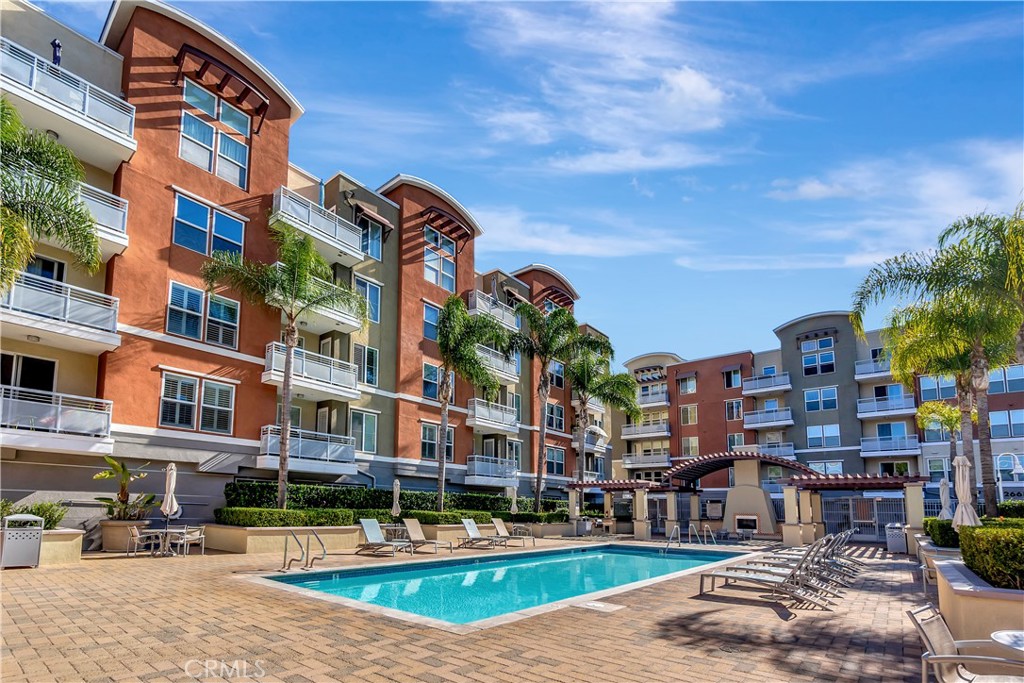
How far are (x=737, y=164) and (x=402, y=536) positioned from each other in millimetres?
16343

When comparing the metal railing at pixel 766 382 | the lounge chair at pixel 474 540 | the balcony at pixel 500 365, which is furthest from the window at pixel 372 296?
the metal railing at pixel 766 382

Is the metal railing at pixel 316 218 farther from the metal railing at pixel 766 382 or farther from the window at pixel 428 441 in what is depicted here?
the metal railing at pixel 766 382

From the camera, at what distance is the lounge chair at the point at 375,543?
61.2 ft

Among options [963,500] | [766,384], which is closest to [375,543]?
[963,500]

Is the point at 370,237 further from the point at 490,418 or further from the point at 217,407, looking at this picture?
the point at 490,418

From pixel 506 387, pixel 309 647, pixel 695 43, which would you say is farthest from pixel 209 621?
pixel 506 387

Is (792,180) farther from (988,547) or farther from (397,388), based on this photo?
(397,388)

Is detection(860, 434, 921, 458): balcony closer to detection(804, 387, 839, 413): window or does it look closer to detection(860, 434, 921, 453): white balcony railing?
detection(860, 434, 921, 453): white balcony railing

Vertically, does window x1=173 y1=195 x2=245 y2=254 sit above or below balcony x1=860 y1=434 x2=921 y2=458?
above

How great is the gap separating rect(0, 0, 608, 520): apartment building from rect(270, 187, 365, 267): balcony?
9 centimetres

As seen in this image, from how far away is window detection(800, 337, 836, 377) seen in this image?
46.2 m

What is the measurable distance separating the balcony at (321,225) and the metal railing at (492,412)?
410 inches

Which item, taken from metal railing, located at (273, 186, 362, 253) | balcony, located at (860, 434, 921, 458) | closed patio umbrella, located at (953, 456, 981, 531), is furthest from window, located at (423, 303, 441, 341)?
balcony, located at (860, 434, 921, 458)

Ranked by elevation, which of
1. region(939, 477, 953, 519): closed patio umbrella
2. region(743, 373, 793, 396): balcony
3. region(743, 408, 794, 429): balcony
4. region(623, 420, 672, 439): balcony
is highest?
region(743, 373, 793, 396): balcony
